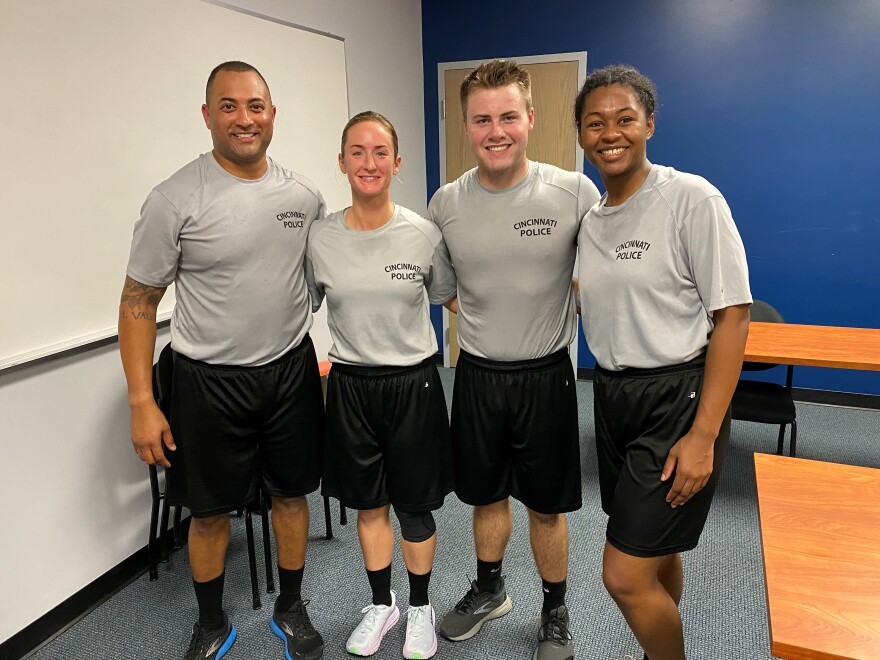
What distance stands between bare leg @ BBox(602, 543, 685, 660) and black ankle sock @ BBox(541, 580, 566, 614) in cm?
42

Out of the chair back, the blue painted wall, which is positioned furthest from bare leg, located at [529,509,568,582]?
the blue painted wall

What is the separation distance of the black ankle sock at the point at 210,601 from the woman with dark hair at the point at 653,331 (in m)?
1.17

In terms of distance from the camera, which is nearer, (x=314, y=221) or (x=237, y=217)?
(x=237, y=217)

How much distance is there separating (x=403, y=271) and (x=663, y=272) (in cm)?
67

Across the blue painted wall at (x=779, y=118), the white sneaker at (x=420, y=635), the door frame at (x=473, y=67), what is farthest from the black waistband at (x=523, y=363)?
the blue painted wall at (x=779, y=118)

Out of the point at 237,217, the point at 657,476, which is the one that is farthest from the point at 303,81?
the point at 657,476

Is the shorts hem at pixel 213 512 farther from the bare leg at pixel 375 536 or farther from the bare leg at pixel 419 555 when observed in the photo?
the bare leg at pixel 419 555

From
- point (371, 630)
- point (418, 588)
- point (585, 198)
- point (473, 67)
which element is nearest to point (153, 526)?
point (371, 630)

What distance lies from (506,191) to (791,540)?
3.40ft

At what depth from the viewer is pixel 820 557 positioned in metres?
1.06

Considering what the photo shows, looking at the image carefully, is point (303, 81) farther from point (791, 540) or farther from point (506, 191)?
point (791, 540)

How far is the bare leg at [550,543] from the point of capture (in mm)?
1826

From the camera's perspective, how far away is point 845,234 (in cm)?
369

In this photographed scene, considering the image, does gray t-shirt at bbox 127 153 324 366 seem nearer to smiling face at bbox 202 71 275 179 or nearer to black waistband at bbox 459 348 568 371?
smiling face at bbox 202 71 275 179
